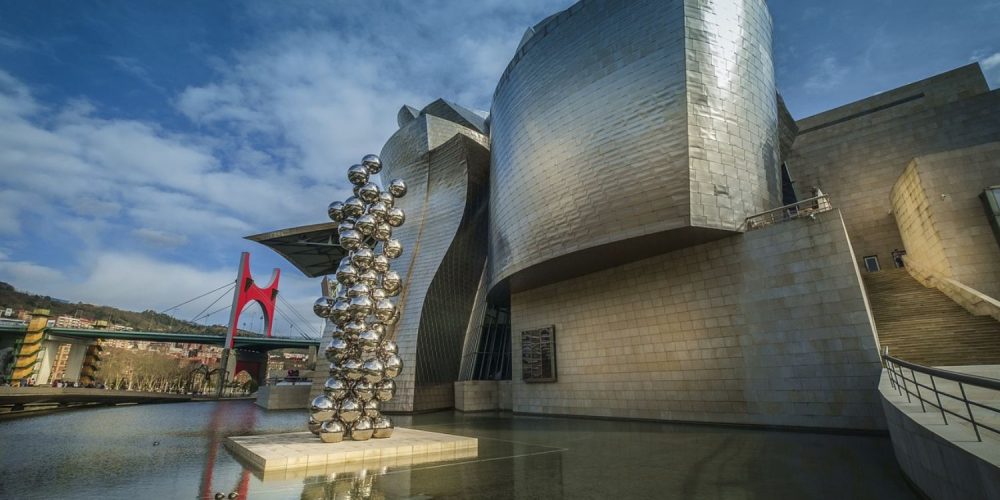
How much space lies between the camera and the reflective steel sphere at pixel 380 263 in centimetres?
862

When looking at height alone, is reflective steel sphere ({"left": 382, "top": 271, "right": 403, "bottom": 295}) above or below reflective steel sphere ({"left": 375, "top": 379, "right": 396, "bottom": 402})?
above

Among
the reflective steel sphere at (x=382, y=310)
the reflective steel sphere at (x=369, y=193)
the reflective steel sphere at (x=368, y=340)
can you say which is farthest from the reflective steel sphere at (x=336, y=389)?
the reflective steel sphere at (x=369, y=193)

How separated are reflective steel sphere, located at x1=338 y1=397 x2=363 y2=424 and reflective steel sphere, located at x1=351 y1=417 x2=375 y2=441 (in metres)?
0.09

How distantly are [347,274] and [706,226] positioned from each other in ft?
32.8

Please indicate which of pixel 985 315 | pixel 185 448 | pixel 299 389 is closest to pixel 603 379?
pixel 985 315

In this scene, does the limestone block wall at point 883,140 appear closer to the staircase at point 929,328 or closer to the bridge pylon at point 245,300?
the staircase at point 929,328

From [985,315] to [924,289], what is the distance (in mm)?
2944

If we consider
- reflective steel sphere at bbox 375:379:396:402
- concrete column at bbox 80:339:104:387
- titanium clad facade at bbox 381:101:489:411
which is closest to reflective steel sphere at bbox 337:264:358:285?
reflective steel sphere at bbox 375:379:396:402

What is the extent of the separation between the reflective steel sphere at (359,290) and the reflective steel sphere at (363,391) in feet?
5.20

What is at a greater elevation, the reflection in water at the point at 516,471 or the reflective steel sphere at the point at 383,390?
the reflective steel sphere at the point at 383,390

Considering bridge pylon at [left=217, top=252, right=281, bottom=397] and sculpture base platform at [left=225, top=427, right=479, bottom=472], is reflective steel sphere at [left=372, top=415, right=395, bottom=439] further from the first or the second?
bridge pylon at [left=217, top=252, right=281, bottom=397]

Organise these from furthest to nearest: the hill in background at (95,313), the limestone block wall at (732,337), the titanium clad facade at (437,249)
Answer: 1. the hill in background at (95,313)
2. the titanium clad facade at (437,249)
3. the limestone block wall at (732,337)

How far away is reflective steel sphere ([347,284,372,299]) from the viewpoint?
8.07m

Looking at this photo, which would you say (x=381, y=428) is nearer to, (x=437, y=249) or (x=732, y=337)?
(x=732, y=337)
